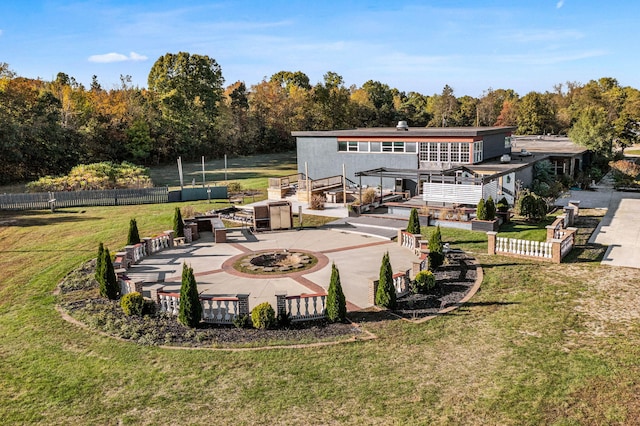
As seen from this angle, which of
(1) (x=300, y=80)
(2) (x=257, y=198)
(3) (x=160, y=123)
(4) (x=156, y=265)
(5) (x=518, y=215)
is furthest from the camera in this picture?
(1) (x=300, y=80)

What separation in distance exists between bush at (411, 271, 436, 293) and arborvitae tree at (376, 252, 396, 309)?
147 centimetres

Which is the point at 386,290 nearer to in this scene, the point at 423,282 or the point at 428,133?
the point at 423,282

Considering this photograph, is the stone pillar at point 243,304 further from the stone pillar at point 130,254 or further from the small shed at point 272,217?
the small shed at point 272,217

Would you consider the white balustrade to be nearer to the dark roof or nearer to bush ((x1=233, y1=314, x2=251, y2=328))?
bush ((x1=233, y1=314, x2=251, y2=328))

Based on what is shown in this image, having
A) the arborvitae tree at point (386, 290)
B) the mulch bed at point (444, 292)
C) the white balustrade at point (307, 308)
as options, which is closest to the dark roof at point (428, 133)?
the mulch bed at point (444, 292)

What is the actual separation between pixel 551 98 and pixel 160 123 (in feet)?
236

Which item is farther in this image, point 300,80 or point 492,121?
point 300,80

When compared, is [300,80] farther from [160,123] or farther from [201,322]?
[201,322]

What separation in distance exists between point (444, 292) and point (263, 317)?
5.62 m

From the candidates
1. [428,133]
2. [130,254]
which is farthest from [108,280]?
[428,133]

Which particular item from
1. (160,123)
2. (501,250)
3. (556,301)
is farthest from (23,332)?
(160,123)

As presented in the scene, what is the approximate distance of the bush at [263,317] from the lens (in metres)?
12.2

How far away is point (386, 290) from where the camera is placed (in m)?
13.2

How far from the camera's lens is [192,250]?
19.8 meters
